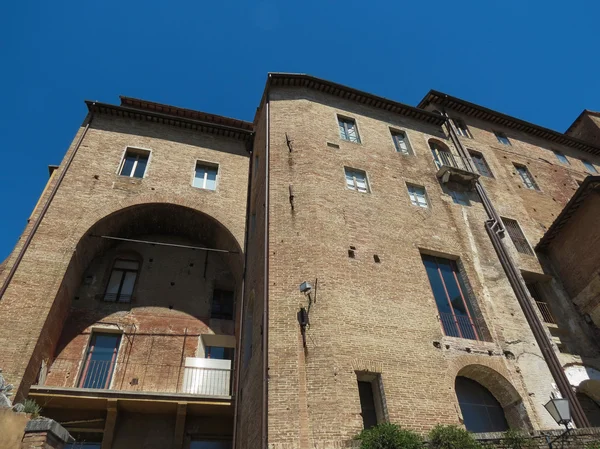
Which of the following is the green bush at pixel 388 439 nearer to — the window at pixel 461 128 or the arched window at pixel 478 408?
the arched window at pixel 478 408

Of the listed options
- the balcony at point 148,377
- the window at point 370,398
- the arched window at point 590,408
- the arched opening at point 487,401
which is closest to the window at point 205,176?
the balcony at point 148,377

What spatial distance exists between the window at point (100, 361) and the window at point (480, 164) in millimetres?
16389

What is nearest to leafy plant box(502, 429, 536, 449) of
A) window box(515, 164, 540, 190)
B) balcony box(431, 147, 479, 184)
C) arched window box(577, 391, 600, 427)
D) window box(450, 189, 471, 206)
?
arched window box(577, 391, 600, 427)

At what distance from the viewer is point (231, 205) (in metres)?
16.3

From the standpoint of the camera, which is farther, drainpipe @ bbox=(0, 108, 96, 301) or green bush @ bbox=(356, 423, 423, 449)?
drainpipe @ bbox=(0, 108, 96, 301)

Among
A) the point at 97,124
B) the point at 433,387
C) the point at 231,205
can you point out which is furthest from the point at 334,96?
the point at 433,387

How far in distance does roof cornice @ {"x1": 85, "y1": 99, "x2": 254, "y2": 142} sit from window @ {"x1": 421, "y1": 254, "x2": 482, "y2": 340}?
983 centimetres

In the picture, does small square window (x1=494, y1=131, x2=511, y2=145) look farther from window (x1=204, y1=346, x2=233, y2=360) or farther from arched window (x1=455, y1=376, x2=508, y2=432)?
window (x1=204, y1=346, x2=233, y2=360)

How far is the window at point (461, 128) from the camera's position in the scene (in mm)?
21750

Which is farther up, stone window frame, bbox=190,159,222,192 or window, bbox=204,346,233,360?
stone window frame, bbox=190,159,222,192

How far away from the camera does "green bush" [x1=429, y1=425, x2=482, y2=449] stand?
8141 millimetres

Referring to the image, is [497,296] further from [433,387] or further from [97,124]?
[97,124]

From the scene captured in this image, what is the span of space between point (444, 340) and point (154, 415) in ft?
28.7

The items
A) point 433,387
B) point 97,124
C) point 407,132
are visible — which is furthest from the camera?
point 407,132
